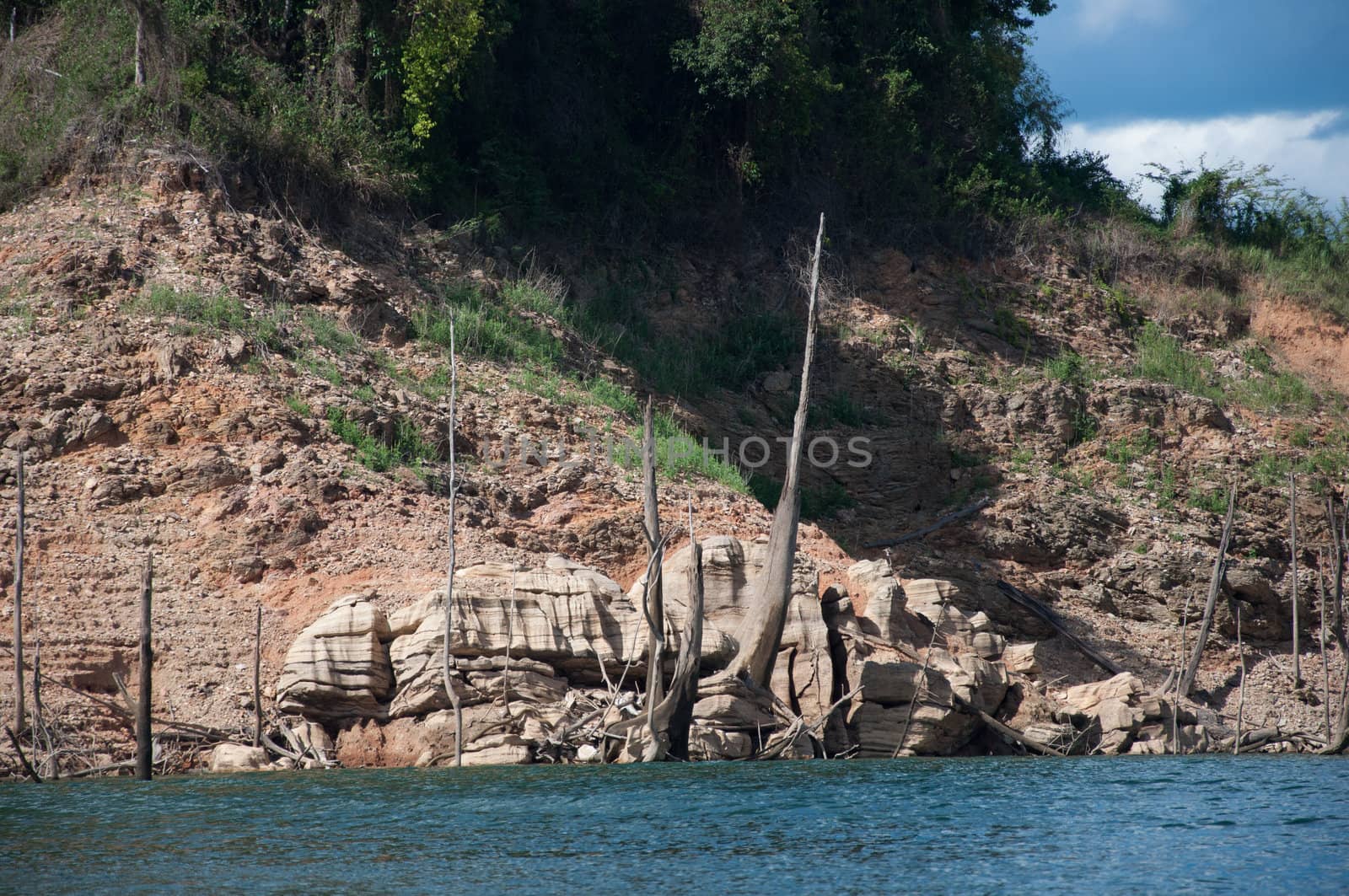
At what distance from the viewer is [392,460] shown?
16.7 meters

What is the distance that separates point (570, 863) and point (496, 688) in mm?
4726

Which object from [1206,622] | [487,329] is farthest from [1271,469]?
[487,329]

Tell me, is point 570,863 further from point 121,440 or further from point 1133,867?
point 121,440

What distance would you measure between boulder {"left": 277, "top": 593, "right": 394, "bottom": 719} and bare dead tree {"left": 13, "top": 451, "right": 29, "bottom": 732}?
2.43 meters

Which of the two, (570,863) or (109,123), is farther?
(109,123)

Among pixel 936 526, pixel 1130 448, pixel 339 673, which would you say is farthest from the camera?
pixel 1130 448

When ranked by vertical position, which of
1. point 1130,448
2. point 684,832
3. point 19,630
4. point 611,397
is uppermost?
point 611,397

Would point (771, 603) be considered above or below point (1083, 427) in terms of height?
below

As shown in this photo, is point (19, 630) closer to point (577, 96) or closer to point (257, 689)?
point (257, 689)

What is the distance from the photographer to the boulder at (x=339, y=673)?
1311 cm

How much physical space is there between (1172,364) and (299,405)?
1699cm

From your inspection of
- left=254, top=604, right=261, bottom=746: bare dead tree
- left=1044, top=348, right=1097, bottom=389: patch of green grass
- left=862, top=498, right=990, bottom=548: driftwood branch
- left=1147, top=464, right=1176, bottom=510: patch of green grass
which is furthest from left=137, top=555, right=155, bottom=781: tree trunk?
left=1044, top=348, right=1097, bottom=389: patch of green grass

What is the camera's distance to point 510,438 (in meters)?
17.7

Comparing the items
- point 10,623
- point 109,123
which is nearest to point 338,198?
point 109,123
